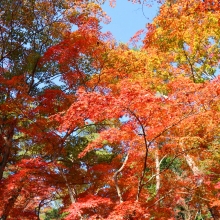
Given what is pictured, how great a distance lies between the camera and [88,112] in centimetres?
651

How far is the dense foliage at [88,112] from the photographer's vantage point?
297 inches

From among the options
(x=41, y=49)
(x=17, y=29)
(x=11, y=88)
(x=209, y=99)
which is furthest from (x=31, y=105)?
(x=209, y=99)

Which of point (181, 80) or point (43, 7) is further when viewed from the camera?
point (43, 7)

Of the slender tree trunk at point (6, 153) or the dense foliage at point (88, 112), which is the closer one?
the dense foliage at point (88, 112)

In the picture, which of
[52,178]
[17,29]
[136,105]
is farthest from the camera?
[17,29]

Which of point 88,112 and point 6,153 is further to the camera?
point 6,153

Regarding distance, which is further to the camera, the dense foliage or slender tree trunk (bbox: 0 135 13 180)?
slender tree trunk (bbox: 0 135 13 180)

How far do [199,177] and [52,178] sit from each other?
505 centimetres

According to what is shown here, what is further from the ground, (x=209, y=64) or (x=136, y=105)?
(x=209, y=64)

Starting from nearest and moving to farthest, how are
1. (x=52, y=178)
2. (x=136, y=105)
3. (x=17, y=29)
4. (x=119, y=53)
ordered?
(x=136, y=105)
(x=52, y=178)
(x=17, y=29)
(x=119, y=53)

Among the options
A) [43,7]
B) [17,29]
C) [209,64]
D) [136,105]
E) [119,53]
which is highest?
[43,7]

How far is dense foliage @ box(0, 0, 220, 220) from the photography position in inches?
297

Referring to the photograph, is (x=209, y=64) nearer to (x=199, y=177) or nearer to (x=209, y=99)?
(x=209, y=99)

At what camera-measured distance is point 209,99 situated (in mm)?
7457
